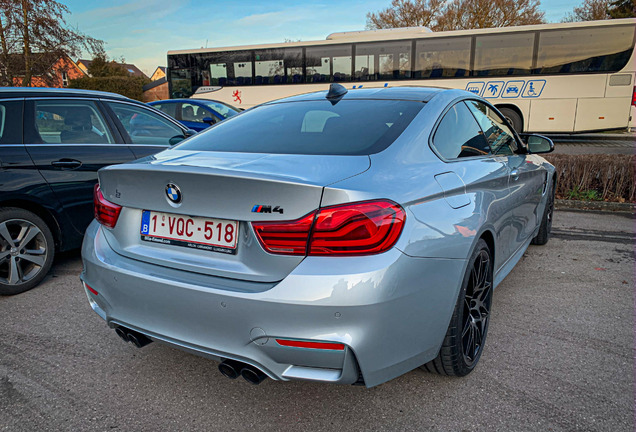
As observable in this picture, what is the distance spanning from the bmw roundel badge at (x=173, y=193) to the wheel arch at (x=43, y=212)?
2292 mm

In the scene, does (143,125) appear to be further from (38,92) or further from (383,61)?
(383,61)

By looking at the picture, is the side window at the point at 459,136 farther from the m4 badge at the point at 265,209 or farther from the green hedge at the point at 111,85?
the green hedge at the point at 111,85

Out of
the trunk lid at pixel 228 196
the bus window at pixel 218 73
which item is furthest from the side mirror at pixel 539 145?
the bus window at pixel 218 73

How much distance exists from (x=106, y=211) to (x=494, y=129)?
8.70 ft

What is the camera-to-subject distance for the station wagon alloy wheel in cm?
235

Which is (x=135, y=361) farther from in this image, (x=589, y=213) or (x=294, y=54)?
(x=294, y=54)

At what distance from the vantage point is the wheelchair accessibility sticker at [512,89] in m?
14.1

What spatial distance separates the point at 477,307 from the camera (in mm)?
2492

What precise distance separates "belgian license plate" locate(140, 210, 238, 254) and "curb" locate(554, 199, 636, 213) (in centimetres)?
622

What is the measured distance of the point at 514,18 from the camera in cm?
3034

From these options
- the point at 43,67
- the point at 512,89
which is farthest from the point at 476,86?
the point at 43,67

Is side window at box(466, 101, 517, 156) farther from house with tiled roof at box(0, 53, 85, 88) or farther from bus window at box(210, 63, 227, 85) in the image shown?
house with tiled roof at box(0, 53, 85, 88)

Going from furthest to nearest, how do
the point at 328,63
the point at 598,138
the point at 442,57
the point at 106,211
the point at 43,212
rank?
the point at 598,138 < the point at 328,63 < the point at 442,57 < the point at 43,212 < the point at 106,211

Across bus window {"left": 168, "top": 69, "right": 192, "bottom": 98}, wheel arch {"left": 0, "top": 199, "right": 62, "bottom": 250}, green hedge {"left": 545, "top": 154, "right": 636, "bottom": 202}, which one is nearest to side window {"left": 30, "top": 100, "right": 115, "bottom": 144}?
wheel arch {"left": 0, "top": 199, "right": 62, "bottom": 250}
